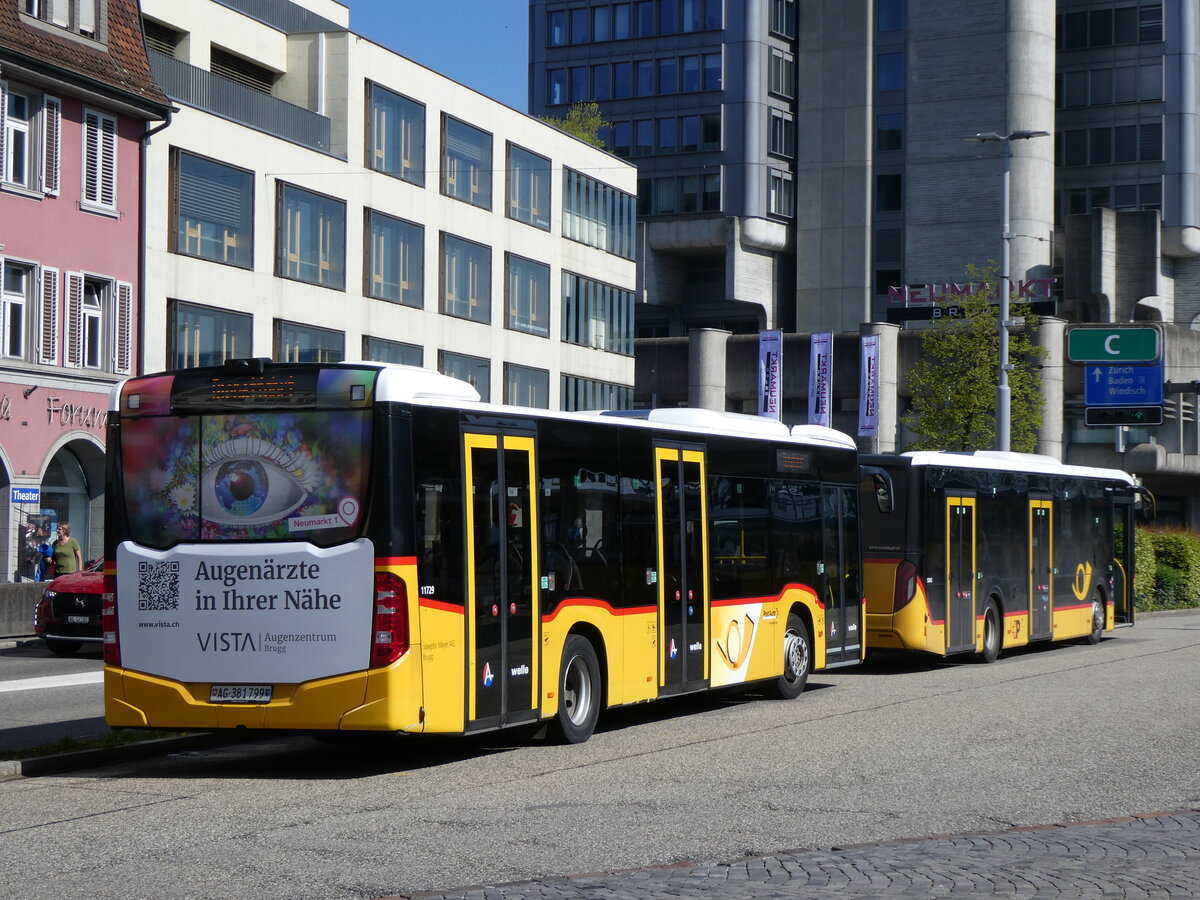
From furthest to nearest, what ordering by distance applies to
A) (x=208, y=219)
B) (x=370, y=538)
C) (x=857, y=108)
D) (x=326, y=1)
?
(x=857, y=108) → (x=326, y=1) → (x=208, y=219) → (x=370, y=538)

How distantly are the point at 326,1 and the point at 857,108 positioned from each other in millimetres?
38765

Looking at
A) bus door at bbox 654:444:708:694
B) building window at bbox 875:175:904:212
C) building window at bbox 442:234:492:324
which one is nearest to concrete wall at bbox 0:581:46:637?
bus door at bbox 654:444:708:694

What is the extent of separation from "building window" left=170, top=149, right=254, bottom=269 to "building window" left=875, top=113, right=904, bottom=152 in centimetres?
4816

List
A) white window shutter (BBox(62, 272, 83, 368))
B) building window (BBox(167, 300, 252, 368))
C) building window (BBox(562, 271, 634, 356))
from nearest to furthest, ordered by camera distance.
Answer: white window shutter (BBox(62, 272, 83, 368)), building window (BBox(167, 300, 252, 368)), building window (BBox(562, 271, 634, 356))

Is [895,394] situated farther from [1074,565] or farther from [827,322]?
[1074,565]

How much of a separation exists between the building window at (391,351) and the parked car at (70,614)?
2051 centimetres

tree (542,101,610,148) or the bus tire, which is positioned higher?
tree (542,101,610,148)

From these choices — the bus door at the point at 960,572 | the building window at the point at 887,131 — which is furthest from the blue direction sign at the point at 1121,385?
the building window at the point at 887,131

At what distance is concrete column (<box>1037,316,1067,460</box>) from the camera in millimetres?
72438

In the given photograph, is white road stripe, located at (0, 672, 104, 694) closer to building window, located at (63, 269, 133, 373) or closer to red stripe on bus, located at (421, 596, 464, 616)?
red stripe on bus, located at (421, 596, 464, 616)

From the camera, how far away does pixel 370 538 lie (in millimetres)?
12125

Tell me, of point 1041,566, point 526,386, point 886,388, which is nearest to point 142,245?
point 526,386

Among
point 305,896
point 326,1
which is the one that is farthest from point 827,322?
point 305,896

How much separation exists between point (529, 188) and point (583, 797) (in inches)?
1746
